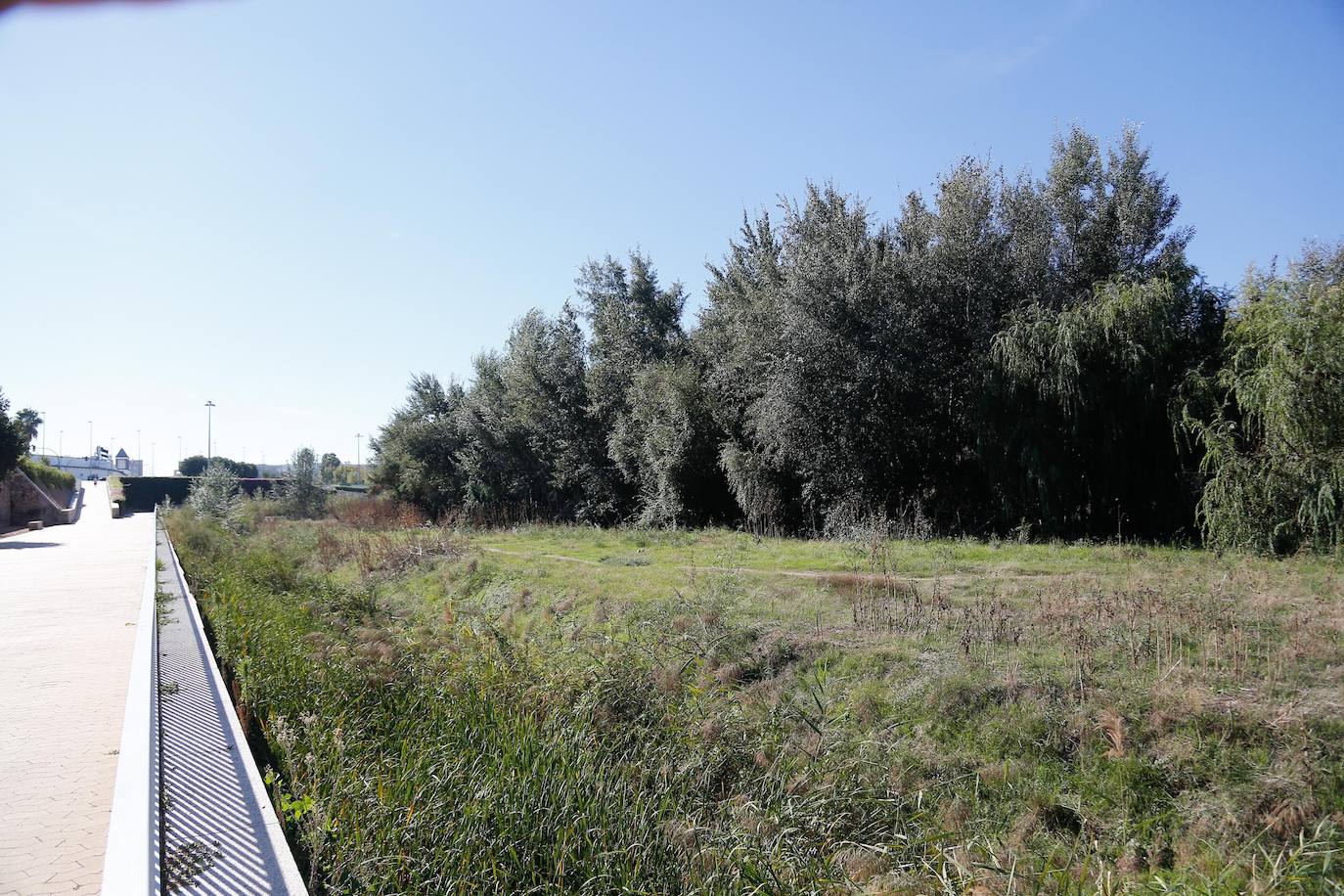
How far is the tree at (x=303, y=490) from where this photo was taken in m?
35.1

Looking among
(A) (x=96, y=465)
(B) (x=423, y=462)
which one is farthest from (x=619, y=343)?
(A) (x=96, y=465)

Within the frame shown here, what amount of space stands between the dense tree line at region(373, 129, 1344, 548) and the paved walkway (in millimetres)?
12444

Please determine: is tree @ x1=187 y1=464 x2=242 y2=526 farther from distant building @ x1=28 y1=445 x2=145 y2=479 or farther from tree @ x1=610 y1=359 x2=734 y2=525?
distant building @ x1=28 y1=445 x2=145 y2=479

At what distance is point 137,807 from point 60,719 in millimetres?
4107

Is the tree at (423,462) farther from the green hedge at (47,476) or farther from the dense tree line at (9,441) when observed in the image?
Result: the green hedge at (47,476)

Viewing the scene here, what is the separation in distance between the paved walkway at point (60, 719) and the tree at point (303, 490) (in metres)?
17.5

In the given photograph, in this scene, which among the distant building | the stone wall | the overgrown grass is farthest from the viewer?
the distant building

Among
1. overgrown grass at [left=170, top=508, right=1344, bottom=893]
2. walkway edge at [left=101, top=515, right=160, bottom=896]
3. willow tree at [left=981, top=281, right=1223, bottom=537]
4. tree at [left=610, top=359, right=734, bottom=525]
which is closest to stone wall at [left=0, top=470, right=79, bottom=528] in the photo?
tree at [left=610, top=359, right=734, bottom=525]

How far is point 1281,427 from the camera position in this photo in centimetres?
1109

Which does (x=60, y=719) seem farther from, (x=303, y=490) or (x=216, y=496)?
(x=303, y=490)

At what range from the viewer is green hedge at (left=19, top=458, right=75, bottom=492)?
1688 inches

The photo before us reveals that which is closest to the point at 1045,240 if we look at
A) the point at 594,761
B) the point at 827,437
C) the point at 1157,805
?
the point at 827,437

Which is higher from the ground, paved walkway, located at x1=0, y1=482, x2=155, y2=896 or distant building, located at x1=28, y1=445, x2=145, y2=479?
distant building, located at x1=28, y1=445, x2=145, y2=479

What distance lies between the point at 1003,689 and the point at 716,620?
10.7 ft
